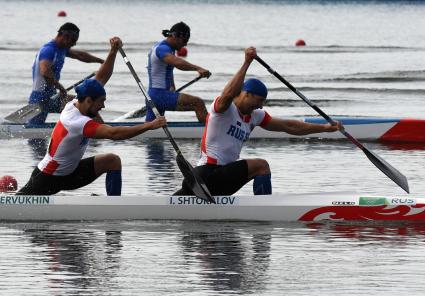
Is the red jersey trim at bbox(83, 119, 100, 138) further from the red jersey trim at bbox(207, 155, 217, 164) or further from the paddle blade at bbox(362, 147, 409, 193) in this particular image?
the paddle blade at bbox(362, 147, 409, 193)

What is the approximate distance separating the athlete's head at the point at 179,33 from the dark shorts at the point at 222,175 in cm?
695

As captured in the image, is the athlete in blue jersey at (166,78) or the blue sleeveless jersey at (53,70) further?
the blue sleeveless jersey at (53,70)

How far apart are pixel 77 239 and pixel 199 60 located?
33.4 m

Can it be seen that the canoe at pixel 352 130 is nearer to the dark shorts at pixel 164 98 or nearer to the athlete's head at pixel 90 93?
the dark shorts at pixel 164 98

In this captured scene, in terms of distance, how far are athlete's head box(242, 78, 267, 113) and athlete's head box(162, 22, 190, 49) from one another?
702cm

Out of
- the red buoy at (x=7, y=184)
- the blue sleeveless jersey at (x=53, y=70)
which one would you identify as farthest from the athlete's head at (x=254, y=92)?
the blue sleeveless jersey at (x=53, y=70)

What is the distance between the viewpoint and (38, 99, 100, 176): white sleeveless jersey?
625 inches

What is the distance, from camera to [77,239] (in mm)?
15281

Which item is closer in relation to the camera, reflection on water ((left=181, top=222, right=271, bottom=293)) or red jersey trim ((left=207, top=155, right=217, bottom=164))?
reflection on water ((left=181, top=222, right=271, bottom=293))

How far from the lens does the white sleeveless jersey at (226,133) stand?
53.3ft

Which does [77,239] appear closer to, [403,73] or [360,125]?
[360,125]

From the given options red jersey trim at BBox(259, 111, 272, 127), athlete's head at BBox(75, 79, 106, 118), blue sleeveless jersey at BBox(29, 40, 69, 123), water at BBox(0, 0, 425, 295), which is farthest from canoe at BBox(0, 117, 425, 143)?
athlete's head at BBox(75, 79, 106, 118)

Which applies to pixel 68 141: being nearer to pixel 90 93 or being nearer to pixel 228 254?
pixel 90 93

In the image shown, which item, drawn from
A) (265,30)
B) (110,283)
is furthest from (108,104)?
(265,30)
